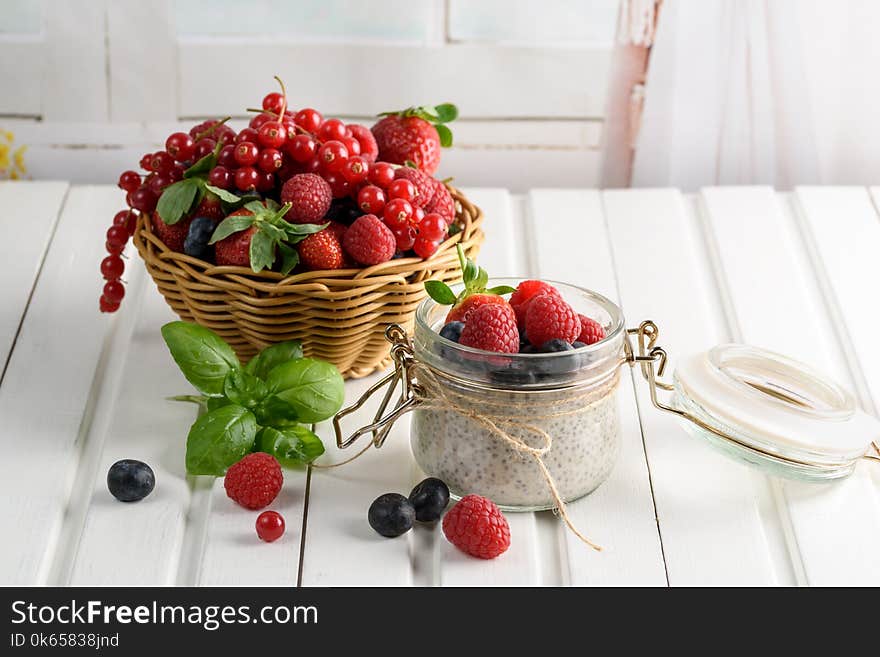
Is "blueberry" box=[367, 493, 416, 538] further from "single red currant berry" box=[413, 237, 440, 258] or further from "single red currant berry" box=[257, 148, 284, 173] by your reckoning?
"single red currant berry" box=[257, 148, 284, 173]

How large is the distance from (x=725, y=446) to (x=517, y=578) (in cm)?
29

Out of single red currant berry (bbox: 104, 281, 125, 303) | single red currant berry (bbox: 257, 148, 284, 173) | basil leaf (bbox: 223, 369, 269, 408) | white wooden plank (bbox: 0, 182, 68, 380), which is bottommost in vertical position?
white wooden plank (bbox: 0, 182, 68, 380)

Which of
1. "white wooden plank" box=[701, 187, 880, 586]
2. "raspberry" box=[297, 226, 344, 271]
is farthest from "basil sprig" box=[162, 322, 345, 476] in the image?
"white wooden plank" box=[701, 187, 880, 586]

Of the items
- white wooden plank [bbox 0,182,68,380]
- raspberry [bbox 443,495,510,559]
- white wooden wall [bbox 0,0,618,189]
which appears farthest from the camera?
white wooden wall [bbox 0,0,618,189]

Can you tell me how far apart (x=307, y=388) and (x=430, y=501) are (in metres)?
0.19

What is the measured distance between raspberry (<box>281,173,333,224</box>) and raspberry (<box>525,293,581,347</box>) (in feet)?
0.90

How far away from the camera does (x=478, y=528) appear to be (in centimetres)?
97

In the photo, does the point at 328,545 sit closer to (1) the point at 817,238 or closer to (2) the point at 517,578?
(2) the point at 517,578

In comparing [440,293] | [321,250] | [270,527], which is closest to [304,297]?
[321,250]

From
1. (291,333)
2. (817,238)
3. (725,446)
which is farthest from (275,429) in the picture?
(817,238)

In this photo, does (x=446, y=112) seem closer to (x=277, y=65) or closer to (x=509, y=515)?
(x=509, y=515)

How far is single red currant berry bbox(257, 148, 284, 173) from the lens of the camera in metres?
1.17

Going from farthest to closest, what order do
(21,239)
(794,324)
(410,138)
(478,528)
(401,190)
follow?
(21,239), (794,324), (410,138), (401,190), (478,528)

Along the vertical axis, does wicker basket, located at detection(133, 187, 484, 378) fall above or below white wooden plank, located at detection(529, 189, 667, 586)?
above
